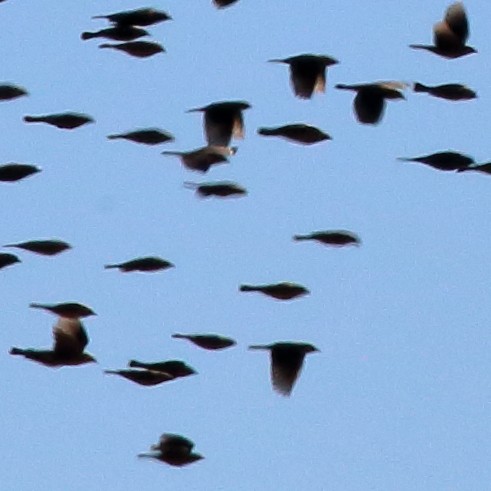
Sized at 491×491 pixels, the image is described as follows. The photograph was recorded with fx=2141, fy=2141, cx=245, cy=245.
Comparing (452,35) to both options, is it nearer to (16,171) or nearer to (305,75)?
(305,75)

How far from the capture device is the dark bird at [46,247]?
15727 mm

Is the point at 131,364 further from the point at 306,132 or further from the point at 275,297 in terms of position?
the point at 306,132

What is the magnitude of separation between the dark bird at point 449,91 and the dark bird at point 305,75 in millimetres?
791

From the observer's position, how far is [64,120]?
626 inches

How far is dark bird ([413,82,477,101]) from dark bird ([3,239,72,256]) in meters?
2.83

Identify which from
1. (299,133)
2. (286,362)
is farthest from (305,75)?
(286,362)

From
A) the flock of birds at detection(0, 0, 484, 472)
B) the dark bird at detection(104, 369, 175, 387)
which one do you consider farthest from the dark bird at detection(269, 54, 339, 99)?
the dark bird at detection(104, 369, 175, 387)

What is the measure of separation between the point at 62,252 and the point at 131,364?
1.03m

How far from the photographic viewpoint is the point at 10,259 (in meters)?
15.7

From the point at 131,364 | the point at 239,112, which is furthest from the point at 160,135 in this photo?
the point at 131,364

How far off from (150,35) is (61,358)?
2409mm

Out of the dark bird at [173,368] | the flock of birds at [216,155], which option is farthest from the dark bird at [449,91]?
the dark bird at [173,368]

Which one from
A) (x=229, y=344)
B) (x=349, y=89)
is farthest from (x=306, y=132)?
(x=229, y=344)

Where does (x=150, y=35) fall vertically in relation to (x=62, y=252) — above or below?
above
